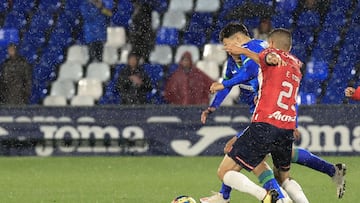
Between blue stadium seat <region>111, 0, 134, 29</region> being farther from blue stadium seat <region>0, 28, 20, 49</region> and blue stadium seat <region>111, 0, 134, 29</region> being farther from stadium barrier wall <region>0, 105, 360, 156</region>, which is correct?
stadium barrier wall <region>0, 105, 360, 156</region>

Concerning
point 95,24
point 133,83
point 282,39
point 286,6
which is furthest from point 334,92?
point 282,39

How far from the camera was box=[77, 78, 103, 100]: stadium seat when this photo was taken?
18422 mm

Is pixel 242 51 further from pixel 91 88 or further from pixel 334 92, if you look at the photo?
pixel 91 88

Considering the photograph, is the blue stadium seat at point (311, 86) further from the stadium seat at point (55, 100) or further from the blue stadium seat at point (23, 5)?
the blue stadium seat at point (23, 5)

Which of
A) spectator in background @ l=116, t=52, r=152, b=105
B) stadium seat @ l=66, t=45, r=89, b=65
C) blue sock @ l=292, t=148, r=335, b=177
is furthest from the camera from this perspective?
stadium seat @ l=66, t=45, r=89, b=65

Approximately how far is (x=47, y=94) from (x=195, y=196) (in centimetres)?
833

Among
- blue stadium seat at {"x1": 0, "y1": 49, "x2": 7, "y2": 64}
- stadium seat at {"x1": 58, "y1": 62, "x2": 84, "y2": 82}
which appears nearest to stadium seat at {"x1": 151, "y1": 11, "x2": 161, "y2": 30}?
stadium seat at {"x1": 58, "y1": 62, "x2": 84, "y2": 82}

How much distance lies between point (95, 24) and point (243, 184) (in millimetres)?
11638

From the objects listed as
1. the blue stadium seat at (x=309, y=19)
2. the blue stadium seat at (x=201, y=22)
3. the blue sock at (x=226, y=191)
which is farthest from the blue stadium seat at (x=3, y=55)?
the blue sock at (x=226, y=191)

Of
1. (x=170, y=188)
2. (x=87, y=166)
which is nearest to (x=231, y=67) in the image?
(x=170, y=188)

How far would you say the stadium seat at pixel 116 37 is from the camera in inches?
768

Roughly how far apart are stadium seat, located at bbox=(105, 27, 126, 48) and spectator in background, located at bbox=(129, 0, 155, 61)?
27 cm

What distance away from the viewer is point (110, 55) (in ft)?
63.5

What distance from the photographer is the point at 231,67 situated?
950 centimetres
